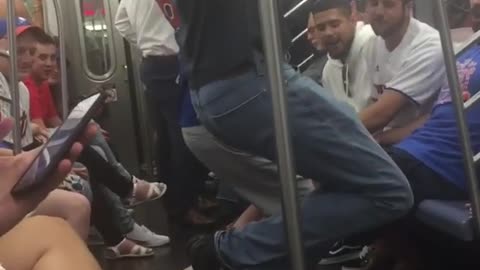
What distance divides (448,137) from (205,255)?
2.46ft

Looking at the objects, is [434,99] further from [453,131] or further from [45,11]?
[45,11]

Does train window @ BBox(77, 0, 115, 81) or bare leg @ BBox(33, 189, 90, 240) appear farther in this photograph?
train window @ BBox(77, 0, 115, 81)

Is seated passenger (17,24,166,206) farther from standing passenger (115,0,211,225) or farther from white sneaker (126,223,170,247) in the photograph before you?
standing passenger (115,0,211,225)

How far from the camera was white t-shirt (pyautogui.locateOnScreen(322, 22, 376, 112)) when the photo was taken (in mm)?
2670

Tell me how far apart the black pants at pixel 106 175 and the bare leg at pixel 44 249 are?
162 centimetres

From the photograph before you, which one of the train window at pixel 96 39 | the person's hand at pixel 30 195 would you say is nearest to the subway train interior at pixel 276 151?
the person's hand at pixel 30 195

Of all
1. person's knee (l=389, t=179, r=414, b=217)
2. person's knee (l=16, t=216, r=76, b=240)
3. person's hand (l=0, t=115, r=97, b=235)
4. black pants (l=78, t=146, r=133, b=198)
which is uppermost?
person's hand (l=0, t=115, r=97, b=235)

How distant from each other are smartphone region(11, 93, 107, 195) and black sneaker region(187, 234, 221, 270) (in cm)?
82

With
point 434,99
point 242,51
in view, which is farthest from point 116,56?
point 242,51

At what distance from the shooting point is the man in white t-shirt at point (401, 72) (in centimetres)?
230

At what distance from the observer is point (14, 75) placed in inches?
72.7

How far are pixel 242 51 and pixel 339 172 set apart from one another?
0.36m

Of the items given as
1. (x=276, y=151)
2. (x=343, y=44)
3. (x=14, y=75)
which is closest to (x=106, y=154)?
(x=343, y=44)

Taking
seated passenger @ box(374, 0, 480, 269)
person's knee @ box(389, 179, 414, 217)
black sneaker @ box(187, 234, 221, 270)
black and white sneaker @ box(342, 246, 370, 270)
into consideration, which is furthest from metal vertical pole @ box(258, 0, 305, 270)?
black and white sneaker @ box(342, 246, 370, 270)
